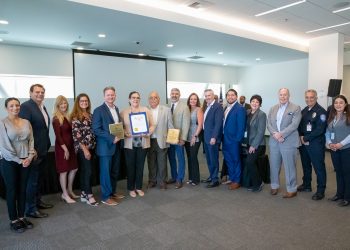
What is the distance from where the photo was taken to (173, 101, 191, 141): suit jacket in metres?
4.22

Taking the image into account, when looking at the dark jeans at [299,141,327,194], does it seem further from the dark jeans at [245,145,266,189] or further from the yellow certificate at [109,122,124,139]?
the yellow certificate at [109,122,124,139]

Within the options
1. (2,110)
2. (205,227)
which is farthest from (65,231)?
(2,110)

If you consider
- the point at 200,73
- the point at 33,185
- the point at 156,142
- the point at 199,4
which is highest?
the point at 199,4

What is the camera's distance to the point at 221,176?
186 inches

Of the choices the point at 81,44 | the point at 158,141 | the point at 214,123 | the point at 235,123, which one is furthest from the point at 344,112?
the point at 81,44

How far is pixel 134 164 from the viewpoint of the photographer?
3.82 meters

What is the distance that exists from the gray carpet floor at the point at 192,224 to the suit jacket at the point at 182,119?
3.09ft

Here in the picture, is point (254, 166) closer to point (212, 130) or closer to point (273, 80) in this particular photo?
point (212, 130)

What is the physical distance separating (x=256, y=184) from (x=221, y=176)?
82 centimetres

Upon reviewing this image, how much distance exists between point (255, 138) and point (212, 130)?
66 cm

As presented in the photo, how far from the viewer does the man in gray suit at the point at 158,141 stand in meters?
4.04

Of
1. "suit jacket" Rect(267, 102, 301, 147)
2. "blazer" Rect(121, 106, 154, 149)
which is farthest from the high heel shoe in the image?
"suit jacket" Rect(267, 102, 301, 147)

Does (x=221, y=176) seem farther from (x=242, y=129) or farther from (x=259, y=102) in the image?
(x=259, y=102)

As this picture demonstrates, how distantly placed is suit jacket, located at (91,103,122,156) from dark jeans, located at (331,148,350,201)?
286 cm
